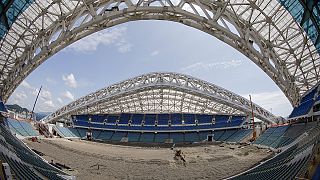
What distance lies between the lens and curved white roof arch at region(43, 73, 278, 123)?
183 ft

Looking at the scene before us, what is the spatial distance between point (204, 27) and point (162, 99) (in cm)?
4085

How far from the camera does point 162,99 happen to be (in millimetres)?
70000

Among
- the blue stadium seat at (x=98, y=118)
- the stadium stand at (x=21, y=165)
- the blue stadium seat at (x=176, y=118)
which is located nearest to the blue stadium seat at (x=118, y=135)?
the blue stadium seat at (x=98, y=118)

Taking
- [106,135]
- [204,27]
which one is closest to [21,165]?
[204,27]

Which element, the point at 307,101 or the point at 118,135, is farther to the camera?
the point at 118,135

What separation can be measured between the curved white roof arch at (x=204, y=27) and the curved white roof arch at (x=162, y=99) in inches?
921

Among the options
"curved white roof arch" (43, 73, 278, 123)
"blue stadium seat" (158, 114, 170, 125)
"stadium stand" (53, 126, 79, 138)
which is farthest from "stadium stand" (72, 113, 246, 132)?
"stadium stand" (53, 126, 79, 138)

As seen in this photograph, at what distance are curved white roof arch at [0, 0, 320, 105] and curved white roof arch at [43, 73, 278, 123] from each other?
23396mm

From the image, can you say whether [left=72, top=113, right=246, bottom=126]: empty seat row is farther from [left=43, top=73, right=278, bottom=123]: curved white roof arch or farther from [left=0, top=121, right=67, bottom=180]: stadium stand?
[left=0, top=121, right=67, bottom=180]: stadium stand

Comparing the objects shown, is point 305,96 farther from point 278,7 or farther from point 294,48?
point 278,7

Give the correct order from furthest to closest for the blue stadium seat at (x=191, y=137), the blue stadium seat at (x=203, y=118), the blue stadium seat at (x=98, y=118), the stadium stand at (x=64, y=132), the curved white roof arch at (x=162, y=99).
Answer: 1. the blue stadium seat at (x=98, y=118)
2. the blue stadium seat at (x=203, y=118)
3. the blue stadium seat at (x=191, y=137)
4. the stadium stand at (x=64, y=132)
5. the curved white roof arch at (x=162, y=99)

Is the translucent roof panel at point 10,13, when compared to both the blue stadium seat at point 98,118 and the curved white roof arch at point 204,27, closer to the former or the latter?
the curved white roof arch at point 204,27

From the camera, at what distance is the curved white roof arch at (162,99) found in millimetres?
55750

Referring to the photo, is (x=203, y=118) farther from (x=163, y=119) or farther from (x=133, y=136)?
(x=133, y=136)
